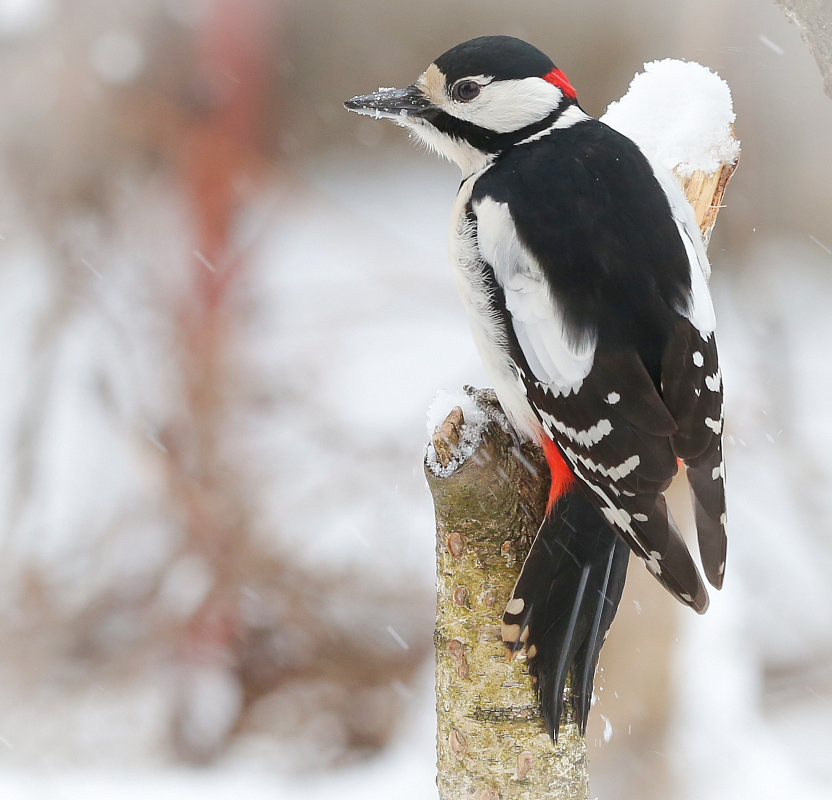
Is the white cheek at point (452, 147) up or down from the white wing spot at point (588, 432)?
up

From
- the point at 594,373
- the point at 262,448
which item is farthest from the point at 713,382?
the point at 262,448

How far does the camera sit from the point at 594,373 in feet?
4.44

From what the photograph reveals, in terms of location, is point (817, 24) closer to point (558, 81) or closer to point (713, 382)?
point (558, 81)

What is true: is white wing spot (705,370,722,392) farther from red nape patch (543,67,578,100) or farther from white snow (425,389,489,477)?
red nape patch (543,67,578,100)

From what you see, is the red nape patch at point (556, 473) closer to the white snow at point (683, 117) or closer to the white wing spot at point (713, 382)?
the white wing spot at point (713, 382)

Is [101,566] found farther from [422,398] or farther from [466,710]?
[466,710]

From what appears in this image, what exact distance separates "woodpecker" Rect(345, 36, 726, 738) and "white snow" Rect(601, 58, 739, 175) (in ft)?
0.45

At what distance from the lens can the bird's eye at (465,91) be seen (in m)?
1.60

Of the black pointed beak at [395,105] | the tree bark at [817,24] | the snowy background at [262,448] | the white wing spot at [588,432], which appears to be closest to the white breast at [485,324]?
the white wing spot at [588,432]

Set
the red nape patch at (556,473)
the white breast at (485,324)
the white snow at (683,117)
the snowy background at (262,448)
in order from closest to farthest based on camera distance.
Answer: the red nape patch at (556,473) → the white breast at (485,324) → the white snow at (683,117) → the snowy background at (262,448)

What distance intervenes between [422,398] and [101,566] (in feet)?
4.45

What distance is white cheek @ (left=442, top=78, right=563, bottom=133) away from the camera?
5.24 feet

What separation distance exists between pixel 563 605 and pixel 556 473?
0.22 meters

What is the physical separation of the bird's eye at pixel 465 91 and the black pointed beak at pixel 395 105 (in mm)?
65
